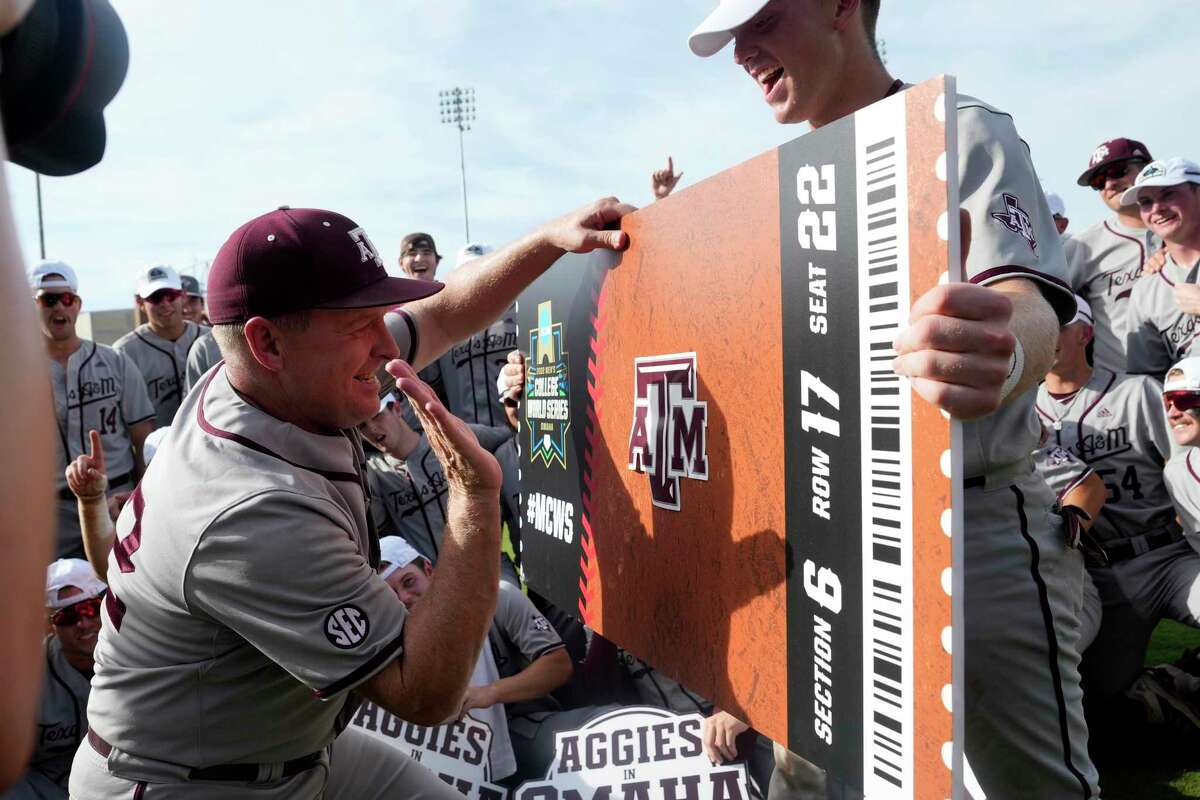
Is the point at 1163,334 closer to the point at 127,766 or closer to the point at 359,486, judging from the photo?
the point at 359,486

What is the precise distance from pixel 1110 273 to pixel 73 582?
5731 mm

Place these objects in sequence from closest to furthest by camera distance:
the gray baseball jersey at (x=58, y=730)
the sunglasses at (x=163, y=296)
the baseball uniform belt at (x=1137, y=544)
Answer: the gray baseball jersey at (x=58, y=730) < the baseball uniform belt at (x=1137, y=544) < the sunglasses at (x=163, y=296)

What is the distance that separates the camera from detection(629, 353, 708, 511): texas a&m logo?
1.86 m

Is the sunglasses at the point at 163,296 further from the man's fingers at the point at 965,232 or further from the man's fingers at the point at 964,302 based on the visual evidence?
the man's fingers at the point at 964,302

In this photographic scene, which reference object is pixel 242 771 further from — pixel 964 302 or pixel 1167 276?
pixel 1167 276

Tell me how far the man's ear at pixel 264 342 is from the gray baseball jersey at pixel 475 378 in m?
3.43

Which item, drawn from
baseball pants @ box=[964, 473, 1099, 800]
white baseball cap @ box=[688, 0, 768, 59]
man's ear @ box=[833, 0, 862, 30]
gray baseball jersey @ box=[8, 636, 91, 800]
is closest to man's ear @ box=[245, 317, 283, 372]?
white baseball cap @ box=[688, 0, 768, 59]

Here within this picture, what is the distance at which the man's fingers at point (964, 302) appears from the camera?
3.72ft

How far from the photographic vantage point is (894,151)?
50.1 inches

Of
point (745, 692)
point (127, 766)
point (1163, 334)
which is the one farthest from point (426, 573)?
point (1163, 334)

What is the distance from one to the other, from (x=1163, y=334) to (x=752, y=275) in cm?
429

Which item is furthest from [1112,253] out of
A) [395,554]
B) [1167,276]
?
Answer: [395,554]

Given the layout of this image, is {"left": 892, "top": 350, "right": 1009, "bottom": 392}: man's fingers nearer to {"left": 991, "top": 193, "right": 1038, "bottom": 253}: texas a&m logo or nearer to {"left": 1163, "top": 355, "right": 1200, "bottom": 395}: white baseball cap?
{"left": 991, "top": 193, "right": 1038, "bottom": 253}: texas a&m logo

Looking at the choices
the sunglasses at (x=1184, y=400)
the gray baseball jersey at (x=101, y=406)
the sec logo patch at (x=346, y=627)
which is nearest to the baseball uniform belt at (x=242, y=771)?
the sec logo patch at (x=346, y=627)
